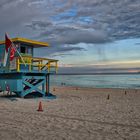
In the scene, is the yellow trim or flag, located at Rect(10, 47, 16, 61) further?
the yellow trim

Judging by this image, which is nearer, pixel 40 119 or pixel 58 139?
pixel 58 139

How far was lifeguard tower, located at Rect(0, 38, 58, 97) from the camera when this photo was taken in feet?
56.9

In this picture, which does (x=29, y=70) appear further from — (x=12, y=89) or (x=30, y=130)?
(x=30, y=130)

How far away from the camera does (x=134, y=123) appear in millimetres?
9688

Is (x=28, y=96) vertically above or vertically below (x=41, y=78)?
below

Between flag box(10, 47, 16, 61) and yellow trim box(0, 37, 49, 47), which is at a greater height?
yellow trim box(0, 37, 49, 47)

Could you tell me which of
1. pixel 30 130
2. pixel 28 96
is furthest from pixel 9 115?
pixel 28 96

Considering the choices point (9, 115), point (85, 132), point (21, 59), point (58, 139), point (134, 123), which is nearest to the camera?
point (58, 139)

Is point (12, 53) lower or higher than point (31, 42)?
lower

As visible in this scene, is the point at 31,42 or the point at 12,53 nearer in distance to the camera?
the point at 12,53

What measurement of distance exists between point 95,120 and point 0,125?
353 centimetres

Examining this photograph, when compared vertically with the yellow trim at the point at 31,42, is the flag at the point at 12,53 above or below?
below

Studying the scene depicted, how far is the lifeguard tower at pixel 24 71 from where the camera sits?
17.3m

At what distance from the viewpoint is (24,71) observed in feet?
56.4
